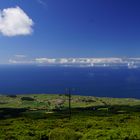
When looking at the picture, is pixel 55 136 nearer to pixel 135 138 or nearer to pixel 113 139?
pixel 113 139

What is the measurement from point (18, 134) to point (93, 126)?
1990cm

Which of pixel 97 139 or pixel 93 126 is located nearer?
pixel 97 139

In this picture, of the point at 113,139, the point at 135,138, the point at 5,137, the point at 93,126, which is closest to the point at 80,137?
the point at 113,139

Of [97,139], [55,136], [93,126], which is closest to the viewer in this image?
[97,139]

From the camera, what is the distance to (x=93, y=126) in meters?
68.1

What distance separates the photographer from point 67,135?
4912cm

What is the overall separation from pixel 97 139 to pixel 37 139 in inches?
401

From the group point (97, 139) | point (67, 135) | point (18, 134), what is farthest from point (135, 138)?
point (18, 134)

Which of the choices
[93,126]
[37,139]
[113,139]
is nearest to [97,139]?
[113,139]

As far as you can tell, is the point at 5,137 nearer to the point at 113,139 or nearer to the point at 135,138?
the point at 113,139

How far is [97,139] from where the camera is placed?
4719 cm

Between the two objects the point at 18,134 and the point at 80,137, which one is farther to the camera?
the point at 18,134

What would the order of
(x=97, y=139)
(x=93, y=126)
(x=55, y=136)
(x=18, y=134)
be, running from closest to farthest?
(x=97, y=139)
(x=55, y=136)
(x=18, y=134)
(x=93, y=126)

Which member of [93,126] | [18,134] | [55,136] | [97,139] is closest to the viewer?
[97,139]
